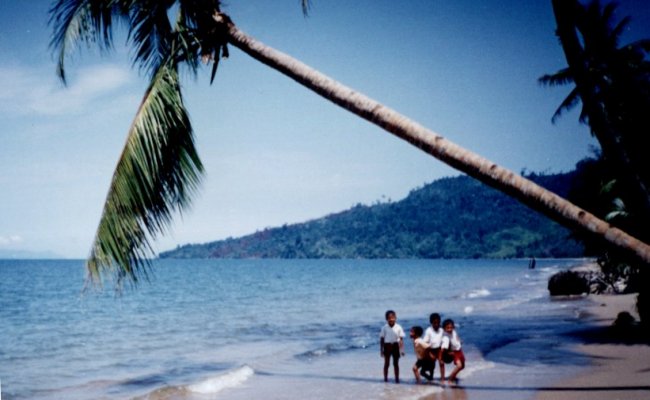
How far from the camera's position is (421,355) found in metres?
9.60

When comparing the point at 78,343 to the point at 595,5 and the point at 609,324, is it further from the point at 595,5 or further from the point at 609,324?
the point at 595,5

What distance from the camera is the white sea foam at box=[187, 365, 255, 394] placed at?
37.7 feet

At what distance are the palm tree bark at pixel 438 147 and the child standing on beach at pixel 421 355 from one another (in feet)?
18.8

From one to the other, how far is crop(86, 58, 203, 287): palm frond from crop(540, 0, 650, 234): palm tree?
169 inches

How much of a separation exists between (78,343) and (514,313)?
18630mm

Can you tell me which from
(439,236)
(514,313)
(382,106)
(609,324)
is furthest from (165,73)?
(439,236)

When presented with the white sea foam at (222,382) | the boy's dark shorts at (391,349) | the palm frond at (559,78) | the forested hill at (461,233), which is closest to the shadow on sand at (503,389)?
the boy's dark shorts at (391,349)

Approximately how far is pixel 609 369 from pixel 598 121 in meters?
6.80

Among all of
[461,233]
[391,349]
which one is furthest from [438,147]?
[461,233]

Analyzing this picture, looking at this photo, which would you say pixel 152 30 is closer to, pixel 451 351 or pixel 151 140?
pixel 151 140

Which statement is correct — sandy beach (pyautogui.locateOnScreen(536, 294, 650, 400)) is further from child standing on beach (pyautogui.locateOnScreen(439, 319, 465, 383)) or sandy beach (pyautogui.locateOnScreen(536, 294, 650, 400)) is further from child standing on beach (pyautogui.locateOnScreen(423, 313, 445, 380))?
child standing on beach (pyautogui.locateOnScreen(423, 313, 445, 380))

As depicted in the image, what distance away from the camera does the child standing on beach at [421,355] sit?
942 cm

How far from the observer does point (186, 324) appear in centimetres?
2553

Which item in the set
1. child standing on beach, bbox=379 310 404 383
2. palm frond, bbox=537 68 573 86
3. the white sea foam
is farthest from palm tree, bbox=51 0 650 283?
palm frond, bbox=537 68 573 86
